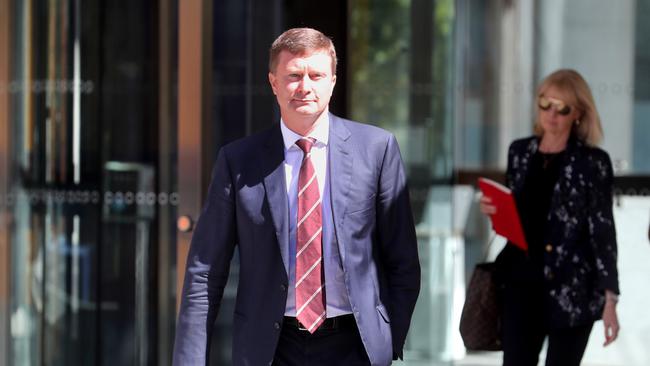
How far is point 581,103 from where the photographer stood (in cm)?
477

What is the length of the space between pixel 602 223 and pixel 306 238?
5.53ft

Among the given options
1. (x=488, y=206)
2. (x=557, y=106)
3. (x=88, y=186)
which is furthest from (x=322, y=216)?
(x=88, y=186)

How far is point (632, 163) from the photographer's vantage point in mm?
5758

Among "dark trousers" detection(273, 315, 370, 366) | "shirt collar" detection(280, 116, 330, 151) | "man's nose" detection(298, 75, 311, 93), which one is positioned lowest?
"dark trousers" detection(273, 315, 370, 366)

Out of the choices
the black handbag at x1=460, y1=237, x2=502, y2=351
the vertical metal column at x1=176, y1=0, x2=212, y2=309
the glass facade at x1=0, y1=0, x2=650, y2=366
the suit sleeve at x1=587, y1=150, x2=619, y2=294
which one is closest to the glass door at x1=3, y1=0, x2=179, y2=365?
the glass facade at x1=0, y1=0, x2=650, y2=366

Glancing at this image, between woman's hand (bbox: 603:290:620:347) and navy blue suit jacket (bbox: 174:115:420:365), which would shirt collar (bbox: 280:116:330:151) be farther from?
woman's hand (bbox: 603:290:620:347)

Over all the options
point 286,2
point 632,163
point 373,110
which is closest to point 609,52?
point 632,163

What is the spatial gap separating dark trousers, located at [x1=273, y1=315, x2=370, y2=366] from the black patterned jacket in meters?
1.48

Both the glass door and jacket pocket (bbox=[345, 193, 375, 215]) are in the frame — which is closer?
jacket pocket (bbox=[345, 193, 375, 215])

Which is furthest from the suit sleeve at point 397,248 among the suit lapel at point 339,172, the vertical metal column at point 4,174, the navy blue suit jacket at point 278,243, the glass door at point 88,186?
the vertical metal column at point 4,174

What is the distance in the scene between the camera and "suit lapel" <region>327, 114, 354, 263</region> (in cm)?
330

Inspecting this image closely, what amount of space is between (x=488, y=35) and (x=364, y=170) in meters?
2.70

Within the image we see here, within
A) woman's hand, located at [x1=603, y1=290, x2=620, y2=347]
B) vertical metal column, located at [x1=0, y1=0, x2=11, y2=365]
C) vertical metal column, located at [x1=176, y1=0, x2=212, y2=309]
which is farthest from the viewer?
vertical metal column, located at [x1=0, y1=0, x2=11, y2=365]

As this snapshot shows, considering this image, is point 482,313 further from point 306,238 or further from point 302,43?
point 302,43
